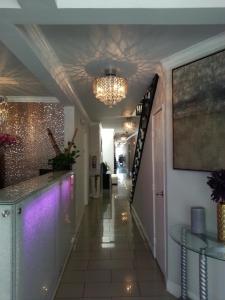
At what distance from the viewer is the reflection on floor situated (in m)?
2.96

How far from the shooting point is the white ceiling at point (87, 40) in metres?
1.73

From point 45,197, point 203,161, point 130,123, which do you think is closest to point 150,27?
point 203,161

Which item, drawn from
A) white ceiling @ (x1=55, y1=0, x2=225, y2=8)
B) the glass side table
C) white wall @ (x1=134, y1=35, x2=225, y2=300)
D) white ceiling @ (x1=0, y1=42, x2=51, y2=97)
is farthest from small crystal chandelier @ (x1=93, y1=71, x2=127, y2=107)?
the glass side table

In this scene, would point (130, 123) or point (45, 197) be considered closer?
point (45, 197)

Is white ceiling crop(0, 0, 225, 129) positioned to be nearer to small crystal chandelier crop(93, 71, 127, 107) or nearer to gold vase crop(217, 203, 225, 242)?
small crystal chandelier crop(93, 71, 127, 107)

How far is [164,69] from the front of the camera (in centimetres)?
314

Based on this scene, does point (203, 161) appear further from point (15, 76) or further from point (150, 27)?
point (15, 76)

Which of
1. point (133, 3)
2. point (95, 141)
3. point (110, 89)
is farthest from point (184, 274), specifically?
point (95, 141)

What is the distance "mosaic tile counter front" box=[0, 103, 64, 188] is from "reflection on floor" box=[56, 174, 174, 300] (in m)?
Answer: 1.56

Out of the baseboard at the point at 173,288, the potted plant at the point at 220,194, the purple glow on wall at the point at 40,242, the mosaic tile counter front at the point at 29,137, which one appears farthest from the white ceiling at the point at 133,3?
the mosaic tile counter front at the point at 29,137

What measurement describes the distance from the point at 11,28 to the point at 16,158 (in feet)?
10.8

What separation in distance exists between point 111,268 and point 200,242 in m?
1.75

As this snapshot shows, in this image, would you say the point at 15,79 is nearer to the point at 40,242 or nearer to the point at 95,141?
the point at 40,242

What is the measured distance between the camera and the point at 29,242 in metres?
1.92
